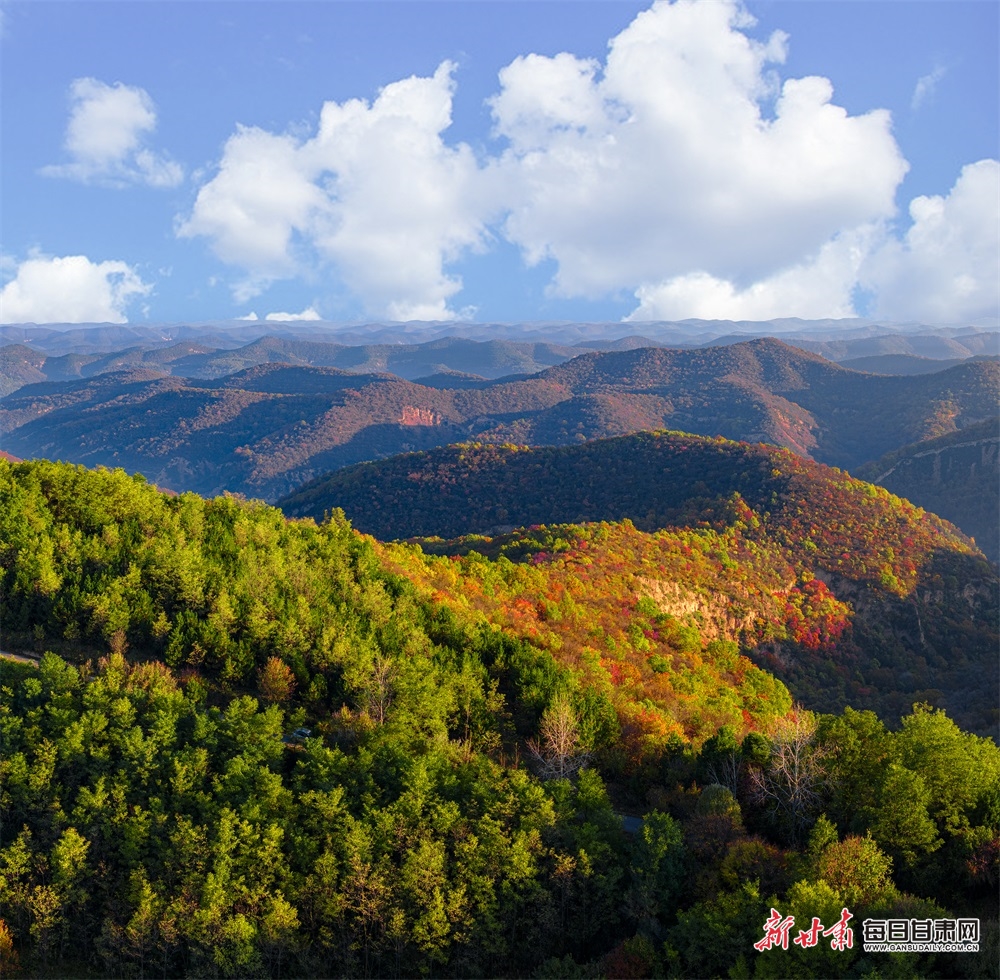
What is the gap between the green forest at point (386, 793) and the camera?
26.1m

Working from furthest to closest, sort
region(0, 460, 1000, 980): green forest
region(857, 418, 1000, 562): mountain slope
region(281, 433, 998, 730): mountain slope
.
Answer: region(857, 418, 1000, 562): mountain slope
region(281, 433, 998, 730): mountain slope
region(0, 460, 1000, 980): green forest

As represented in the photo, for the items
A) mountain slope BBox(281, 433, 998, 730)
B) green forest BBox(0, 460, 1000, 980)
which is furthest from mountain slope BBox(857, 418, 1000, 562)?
green forest BBox(0, 460, 1000, 980)

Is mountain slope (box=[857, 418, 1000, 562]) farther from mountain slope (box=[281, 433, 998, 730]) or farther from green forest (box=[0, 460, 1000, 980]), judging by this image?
green forest (box=[0, 460, 1000, 980])

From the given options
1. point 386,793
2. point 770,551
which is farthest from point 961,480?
point 386,793

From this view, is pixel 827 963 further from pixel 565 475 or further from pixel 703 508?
pixel 565 475

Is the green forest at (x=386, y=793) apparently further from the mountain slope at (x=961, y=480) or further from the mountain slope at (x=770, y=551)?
the mountain slope at (x=961, y=480)

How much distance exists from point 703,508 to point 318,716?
84.7m

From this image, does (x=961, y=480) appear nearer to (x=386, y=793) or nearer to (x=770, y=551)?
(x=770, y=551)

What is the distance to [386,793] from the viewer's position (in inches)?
1158

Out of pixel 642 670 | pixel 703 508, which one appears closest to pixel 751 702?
pixel 642 670

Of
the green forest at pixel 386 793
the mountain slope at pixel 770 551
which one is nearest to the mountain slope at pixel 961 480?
the mountain slope at pixel 770 551

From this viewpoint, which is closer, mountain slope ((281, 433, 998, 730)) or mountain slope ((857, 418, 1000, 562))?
mountain slope ((281, 433, 998, 730))

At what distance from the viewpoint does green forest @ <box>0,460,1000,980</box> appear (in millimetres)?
26109

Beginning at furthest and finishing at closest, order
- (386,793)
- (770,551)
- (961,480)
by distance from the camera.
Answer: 1. (961,480)
2. (770,551)
3. (386,793)
